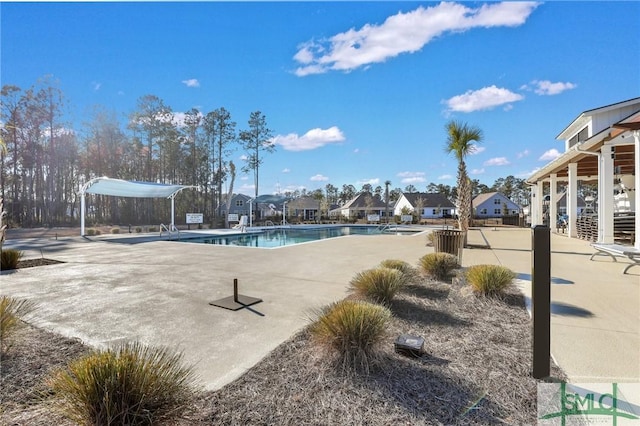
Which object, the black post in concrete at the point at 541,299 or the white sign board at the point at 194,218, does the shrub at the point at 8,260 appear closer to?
the black post in concrete at the point at 541,299

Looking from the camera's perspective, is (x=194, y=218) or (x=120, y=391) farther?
(x=194, y=218)

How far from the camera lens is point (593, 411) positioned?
189cm

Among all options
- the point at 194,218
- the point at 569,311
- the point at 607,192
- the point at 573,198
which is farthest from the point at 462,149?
the point at 194,218

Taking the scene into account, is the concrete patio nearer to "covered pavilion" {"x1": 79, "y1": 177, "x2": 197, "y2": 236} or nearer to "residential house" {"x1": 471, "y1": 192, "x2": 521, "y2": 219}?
"covered pavilion" {"x1": 79, "y1": 177, "x2": 197, "y2": 236}

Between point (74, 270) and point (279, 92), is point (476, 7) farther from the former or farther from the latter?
point (279, 92)

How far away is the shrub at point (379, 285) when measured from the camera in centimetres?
393

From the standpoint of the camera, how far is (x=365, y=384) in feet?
7.08

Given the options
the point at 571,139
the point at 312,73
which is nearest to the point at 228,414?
the point at 312,73

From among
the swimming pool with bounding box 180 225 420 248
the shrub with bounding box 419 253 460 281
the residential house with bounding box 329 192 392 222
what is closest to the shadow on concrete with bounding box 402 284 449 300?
the shrub with bounding box 419 253 460 281

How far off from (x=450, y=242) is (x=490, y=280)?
3097mm

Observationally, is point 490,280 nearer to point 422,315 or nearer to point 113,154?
point 422,315

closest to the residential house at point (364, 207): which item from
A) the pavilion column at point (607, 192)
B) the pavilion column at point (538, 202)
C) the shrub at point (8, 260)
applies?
the pavilion column at point (538, 202)

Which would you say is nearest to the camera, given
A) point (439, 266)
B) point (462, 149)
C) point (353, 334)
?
point (353, 334)

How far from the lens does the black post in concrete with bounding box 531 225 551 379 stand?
2160 mm
